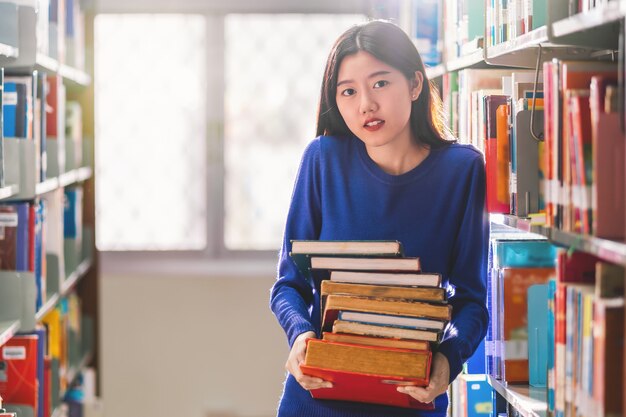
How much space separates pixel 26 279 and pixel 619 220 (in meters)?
1.62

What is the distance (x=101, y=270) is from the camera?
3.71 m

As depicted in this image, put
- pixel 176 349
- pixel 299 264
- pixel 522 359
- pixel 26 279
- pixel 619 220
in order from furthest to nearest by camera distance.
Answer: pixel 176 349
pixel 26 279
pixel 522 359
pixel 299 264
pixel 619 220

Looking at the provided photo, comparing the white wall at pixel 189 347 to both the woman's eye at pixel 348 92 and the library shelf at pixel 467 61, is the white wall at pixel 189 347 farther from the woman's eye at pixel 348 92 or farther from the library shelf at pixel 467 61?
the woman's eye at pixel 348 92

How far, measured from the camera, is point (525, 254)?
184cm

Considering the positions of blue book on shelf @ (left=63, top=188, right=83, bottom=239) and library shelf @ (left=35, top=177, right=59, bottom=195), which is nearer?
library shelf @ (left=35, top=177, right=59, bottom=195)

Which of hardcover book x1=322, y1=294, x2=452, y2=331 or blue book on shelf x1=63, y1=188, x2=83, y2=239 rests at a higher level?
blue book on shelf x1=63, y1=188, x2=83, y2=239

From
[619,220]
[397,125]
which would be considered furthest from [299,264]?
[619,220]

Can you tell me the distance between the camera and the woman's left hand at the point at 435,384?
1.41 metres

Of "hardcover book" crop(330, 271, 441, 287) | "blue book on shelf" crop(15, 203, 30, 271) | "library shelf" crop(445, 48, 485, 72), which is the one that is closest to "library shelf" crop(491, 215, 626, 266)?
"hardcover book" crop(330, 271, 441, 287)

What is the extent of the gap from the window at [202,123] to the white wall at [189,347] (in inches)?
8.0

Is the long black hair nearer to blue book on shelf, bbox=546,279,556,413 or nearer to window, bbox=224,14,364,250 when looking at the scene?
blue book on shelf, bbox=546,279,556,413

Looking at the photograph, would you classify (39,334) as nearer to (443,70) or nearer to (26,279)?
(26,279)

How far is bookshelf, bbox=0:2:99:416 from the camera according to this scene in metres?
2.26

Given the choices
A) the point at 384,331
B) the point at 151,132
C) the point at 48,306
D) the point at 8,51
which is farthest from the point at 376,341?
the point at 151,132
